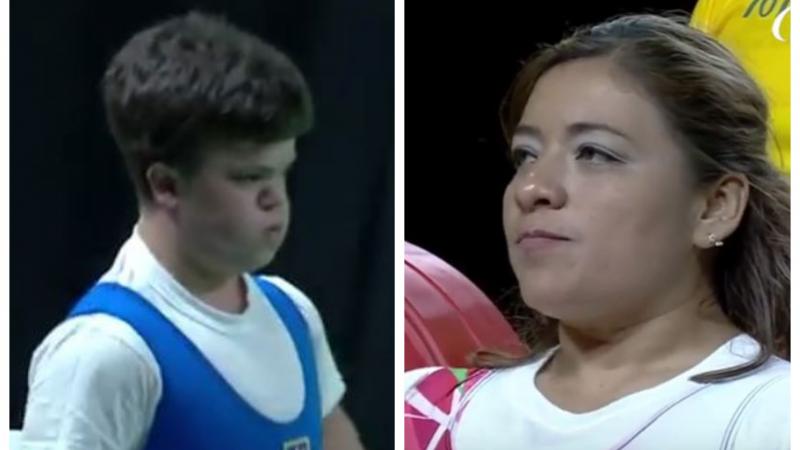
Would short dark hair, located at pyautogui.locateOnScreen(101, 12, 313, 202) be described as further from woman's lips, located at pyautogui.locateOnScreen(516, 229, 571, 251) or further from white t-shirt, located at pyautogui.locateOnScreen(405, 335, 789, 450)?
white t-shirt, located at pyautogui.locateOnScreen(405, 335, 789, 450)

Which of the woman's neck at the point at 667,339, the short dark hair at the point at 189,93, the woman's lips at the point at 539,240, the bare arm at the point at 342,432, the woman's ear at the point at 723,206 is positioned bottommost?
the bare arm at the point at 342,432

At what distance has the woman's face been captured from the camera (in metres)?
1.62

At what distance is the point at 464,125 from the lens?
1.75 meters

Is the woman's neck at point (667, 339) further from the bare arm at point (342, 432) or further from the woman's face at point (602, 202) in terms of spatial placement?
the bare arm at point (342, 432)

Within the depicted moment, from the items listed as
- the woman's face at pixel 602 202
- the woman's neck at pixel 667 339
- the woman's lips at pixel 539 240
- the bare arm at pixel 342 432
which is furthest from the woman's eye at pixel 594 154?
the bare arm at pixel 342 432

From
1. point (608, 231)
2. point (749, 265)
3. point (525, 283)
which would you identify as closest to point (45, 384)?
point (525, 283)

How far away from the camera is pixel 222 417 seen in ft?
5.46

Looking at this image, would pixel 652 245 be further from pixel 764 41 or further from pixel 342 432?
pixel 342 432

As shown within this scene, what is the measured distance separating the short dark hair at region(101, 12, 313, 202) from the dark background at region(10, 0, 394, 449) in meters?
0.02

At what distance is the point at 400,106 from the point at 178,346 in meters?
0.44

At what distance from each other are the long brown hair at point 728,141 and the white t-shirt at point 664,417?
0.06 ft

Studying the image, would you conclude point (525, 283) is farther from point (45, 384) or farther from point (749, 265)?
point (45, 384)

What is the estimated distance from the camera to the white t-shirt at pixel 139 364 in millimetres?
1641

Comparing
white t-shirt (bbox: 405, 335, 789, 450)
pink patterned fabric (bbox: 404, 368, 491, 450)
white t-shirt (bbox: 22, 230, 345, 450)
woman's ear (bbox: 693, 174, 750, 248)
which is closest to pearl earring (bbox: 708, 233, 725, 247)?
woman's ear (bbox: 693, 174, 750, 248)
